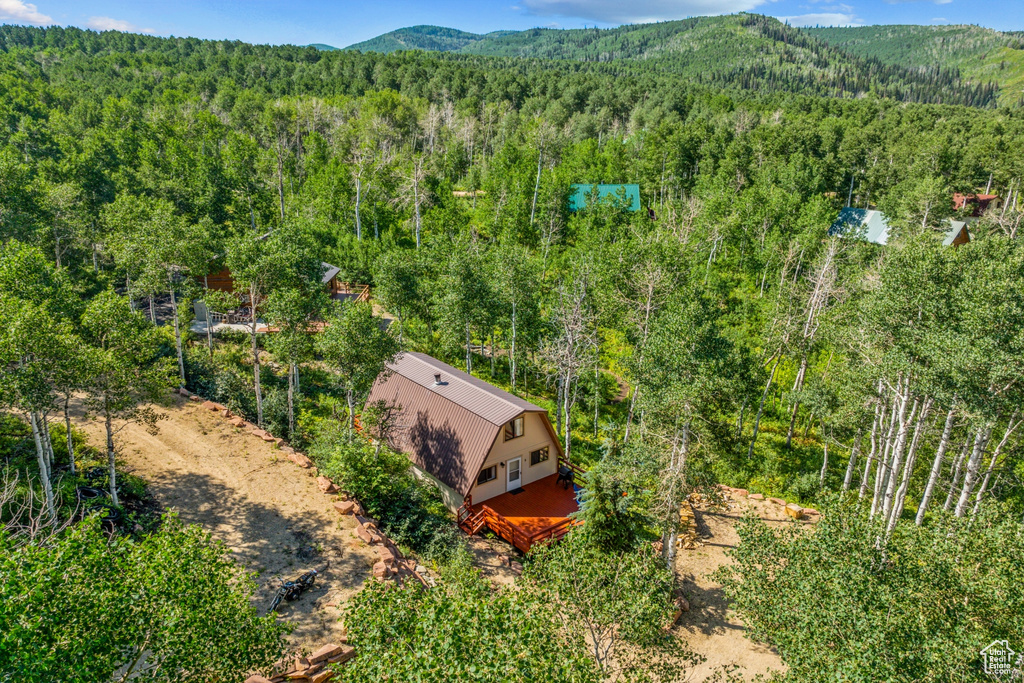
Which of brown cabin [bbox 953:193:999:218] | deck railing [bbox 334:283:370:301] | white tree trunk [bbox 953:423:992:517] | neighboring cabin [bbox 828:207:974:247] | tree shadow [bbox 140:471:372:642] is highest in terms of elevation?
brown cabin [bbox 953:193:999:218]

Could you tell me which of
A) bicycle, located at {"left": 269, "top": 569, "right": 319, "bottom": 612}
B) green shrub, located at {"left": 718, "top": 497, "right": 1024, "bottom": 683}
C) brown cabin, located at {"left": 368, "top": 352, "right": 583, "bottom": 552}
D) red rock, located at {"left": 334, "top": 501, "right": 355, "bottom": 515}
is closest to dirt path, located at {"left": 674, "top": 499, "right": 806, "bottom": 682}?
green shrub, located at {"left": 718, "top": 497, "right": 1024, "bottom": 683}

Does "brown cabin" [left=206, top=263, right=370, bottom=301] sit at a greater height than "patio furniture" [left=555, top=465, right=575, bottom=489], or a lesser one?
greater

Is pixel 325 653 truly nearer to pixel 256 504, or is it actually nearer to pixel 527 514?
pixel 256 504

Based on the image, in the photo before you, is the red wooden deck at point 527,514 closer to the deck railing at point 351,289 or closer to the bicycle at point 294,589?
the bicycle at point 294,589

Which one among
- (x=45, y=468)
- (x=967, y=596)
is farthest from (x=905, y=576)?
(x=45, y=468)

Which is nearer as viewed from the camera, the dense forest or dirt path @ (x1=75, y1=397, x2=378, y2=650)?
the dense forest

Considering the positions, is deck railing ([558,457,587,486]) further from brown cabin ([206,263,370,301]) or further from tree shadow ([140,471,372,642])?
brown cabin ([206,263,370,301])
